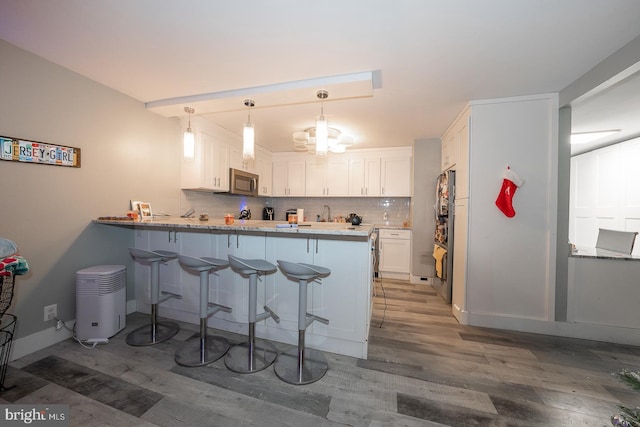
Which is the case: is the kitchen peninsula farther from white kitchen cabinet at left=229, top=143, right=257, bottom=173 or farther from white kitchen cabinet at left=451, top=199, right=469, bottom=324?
white kitchen cabinet at left=229, top=143, right=257, bottom=173

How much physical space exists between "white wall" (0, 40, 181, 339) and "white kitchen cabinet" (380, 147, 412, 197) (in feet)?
12.0

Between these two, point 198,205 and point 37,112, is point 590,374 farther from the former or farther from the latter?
point 37,112

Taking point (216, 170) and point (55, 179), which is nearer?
point (55, 179)

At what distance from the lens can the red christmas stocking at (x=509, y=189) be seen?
2467 millimetres

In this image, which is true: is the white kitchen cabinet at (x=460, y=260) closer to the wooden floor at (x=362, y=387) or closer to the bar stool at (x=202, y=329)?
the wooden floor at (x=362, y=387)

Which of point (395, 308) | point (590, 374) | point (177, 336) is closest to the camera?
point (590, 374)

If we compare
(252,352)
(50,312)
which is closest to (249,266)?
(252,352)

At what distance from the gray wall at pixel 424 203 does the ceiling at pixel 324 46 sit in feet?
4.44

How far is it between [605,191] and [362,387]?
5237 mm

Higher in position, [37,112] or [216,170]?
[37,112]

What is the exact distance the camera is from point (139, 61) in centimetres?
202

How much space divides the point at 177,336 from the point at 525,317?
138 inches

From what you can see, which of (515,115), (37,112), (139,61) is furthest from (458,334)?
(37,112)

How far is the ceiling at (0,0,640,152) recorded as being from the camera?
1.47 m
